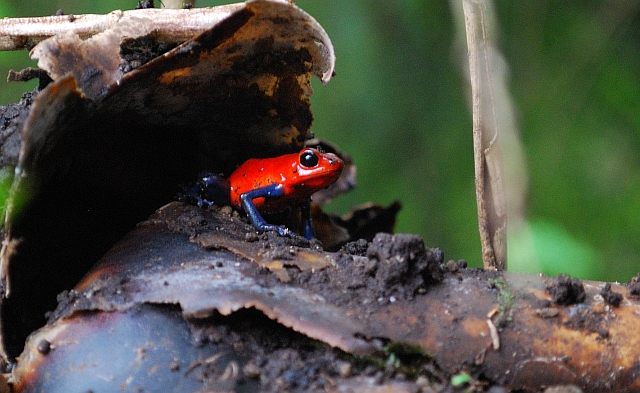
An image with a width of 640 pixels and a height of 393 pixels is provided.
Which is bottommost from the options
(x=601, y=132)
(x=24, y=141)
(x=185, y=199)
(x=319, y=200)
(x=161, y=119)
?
(x=319, y=200)

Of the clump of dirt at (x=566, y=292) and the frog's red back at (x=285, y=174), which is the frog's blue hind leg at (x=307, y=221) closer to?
the frog's red back at (x=285, y=174)

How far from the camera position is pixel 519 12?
13.0 ft

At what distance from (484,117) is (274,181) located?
1152 millimetres

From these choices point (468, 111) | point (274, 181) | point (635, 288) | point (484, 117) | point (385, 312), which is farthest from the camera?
point (468, 111)

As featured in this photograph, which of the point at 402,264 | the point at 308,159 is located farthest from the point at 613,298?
the point at 308,159

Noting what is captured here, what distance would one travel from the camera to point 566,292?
49.5 inches

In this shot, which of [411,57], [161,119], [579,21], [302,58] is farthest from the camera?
[411,57]

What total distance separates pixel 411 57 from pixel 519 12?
92 centimetres

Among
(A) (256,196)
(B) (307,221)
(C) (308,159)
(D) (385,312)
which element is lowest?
(B) (307,221)

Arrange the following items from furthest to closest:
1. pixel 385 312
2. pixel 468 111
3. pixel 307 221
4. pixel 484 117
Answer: pixel 468 111 → pixel 307 221 → pixel 484 117 → pixel 385 312

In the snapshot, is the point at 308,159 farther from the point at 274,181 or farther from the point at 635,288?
the point at 635,288

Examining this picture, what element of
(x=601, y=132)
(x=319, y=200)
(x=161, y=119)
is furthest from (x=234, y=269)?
(x=601, y=132)

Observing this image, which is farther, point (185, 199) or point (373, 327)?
point (185, 199)

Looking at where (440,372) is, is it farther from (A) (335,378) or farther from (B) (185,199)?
(B) (185,199)
